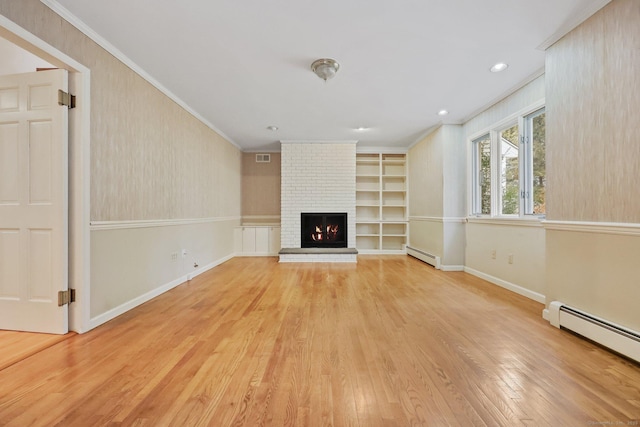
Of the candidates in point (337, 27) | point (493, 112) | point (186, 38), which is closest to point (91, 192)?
point (186, 38)

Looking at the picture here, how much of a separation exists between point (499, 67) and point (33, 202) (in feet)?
14.3

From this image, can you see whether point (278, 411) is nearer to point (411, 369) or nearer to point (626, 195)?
point (411, 369)

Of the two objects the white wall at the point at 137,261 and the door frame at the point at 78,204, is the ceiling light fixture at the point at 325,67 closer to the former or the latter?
the door frame at the point at 78,204

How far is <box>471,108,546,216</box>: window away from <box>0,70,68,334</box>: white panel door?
4540mm

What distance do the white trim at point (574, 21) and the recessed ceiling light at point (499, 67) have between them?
336 millimetres

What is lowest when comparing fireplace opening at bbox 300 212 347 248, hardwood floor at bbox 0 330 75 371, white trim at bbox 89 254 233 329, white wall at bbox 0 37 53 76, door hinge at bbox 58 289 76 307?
hardwood floor at bbox 0 330 75 371

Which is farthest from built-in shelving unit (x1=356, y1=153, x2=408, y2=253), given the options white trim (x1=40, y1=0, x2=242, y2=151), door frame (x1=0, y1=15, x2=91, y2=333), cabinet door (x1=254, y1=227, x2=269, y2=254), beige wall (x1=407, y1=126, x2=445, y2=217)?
door frame (x1=0, y1=15, x2=91, y2=333)

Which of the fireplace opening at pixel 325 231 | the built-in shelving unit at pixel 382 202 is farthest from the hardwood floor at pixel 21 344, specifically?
the built-in shelving unit at pixel 382 202

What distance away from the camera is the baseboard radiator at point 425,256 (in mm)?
4828

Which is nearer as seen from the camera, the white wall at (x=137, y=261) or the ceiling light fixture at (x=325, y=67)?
the white wall at (x=137, y=261)

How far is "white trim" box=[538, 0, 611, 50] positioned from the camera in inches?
79.1

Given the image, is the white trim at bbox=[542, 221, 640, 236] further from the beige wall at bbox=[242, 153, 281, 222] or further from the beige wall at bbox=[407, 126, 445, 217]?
the beige wall at bbox=[242, 153, 281, 222]

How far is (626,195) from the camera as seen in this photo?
1.86 metres

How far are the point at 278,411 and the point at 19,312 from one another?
2353 mm
